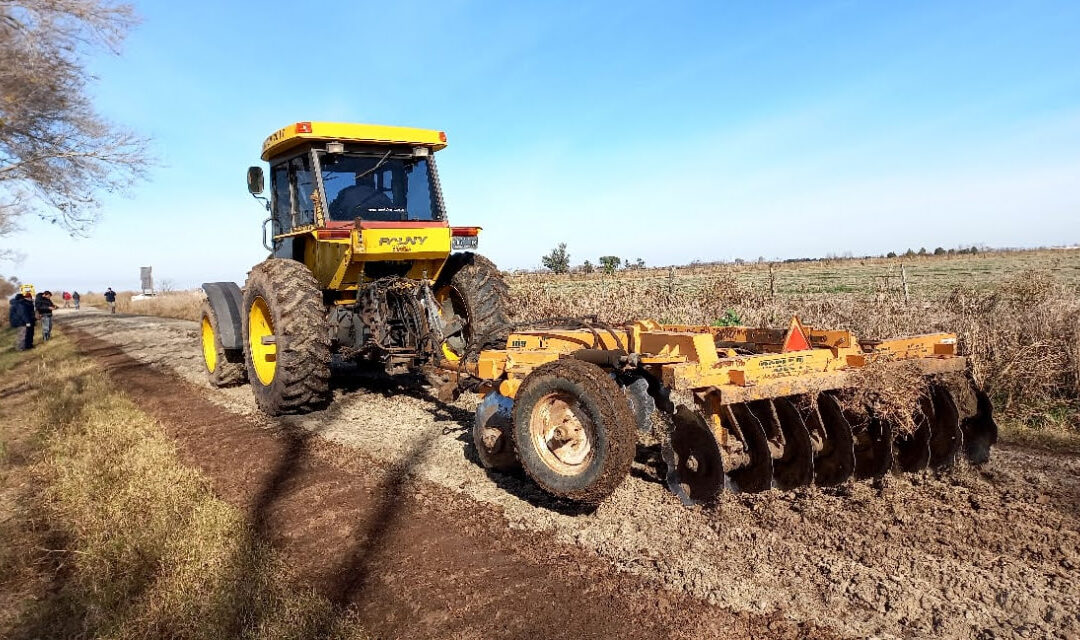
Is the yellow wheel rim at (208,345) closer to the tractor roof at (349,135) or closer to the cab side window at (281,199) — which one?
the cab side window at (281,199)

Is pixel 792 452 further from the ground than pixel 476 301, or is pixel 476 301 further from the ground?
pixel 476 301

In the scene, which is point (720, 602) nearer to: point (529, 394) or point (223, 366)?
point (529, 394)

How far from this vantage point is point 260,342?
6594 millimetres

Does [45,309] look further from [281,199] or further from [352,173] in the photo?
[352,173]

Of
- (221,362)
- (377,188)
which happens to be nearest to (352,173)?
(377,188)

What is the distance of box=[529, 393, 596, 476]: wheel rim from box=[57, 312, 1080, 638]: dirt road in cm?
30

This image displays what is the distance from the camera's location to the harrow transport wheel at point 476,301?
627 centimetres

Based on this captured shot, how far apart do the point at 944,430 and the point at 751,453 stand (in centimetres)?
126

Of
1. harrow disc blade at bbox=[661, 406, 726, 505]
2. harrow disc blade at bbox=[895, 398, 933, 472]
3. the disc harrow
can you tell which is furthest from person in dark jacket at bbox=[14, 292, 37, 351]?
harrow disc blade at bbox=[895, 398, 933, 472]

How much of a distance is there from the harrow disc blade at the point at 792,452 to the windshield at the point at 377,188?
→ 159 inches

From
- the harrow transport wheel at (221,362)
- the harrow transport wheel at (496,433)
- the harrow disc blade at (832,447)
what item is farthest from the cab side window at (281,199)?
the harrow disc blade at (832,447)

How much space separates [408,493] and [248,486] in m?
1.18

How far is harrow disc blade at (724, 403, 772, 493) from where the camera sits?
326 cm

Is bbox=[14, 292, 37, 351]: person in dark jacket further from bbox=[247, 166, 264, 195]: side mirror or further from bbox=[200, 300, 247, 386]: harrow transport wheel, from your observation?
bbox=[247, 166, 264, 195]: side mirror
